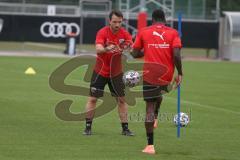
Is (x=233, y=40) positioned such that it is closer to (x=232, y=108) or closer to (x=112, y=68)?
(x=232, y=108)

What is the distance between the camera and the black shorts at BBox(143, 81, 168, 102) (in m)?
11.8

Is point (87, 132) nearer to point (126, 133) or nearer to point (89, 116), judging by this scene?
point (89, 116)

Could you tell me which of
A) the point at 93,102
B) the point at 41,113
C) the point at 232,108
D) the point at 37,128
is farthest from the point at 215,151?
the point at 232,108

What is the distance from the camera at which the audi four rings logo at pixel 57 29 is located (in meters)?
46.2

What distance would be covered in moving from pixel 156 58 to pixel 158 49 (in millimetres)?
141

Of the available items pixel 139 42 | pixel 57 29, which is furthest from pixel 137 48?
pixel 57 29

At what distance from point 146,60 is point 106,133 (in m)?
2.51

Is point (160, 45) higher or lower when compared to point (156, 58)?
higher

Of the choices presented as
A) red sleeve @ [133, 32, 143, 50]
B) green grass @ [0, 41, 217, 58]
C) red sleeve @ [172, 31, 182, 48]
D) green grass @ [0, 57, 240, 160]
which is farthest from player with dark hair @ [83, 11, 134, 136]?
green grass @ [0, 41, 217, 58]

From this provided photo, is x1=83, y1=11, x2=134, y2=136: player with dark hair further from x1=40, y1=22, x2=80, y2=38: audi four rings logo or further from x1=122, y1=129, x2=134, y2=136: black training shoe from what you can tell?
x1=40, y1=22, x2=80, y2=38: audi four rings logo

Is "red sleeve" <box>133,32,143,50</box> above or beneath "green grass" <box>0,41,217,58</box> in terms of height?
above

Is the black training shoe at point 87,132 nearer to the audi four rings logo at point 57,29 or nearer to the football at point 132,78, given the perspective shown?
the football at point 132,78

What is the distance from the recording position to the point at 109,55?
13.6 m

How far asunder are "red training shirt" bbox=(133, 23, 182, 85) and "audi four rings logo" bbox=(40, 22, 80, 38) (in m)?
34.6
